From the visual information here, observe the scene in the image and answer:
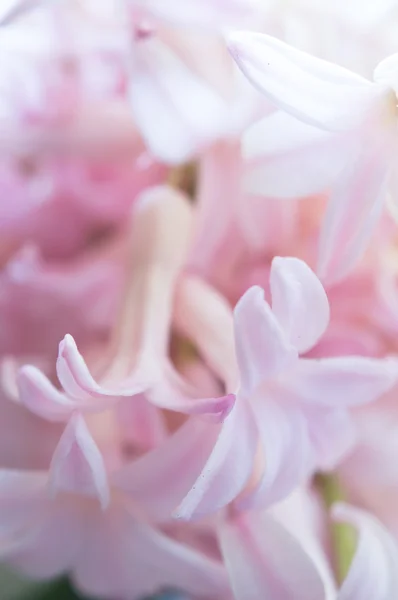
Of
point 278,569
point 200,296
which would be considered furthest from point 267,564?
point 200,296

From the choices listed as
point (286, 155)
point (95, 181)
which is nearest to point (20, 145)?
point (95, 181)

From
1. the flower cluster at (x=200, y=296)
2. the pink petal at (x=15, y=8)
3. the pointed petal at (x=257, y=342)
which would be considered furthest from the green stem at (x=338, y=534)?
the pink petal at (x=15, y=8)

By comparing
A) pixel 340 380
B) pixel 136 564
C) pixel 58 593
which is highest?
pixel 340 380

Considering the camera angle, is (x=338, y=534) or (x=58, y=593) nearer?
(x=338, y=534)

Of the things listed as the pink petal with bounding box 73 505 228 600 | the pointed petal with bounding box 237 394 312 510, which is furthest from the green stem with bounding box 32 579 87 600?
the pointed petal with bounding box 237 394 312 510

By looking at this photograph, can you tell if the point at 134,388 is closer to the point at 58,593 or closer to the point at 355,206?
the point at 355,206

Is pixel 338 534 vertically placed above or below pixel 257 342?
below

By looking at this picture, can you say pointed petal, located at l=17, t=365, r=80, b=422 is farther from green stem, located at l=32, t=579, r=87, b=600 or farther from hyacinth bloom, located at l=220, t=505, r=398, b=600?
green stem, located at l=32, t=579, r=87, b=600

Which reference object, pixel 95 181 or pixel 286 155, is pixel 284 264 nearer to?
pixel 286 155
